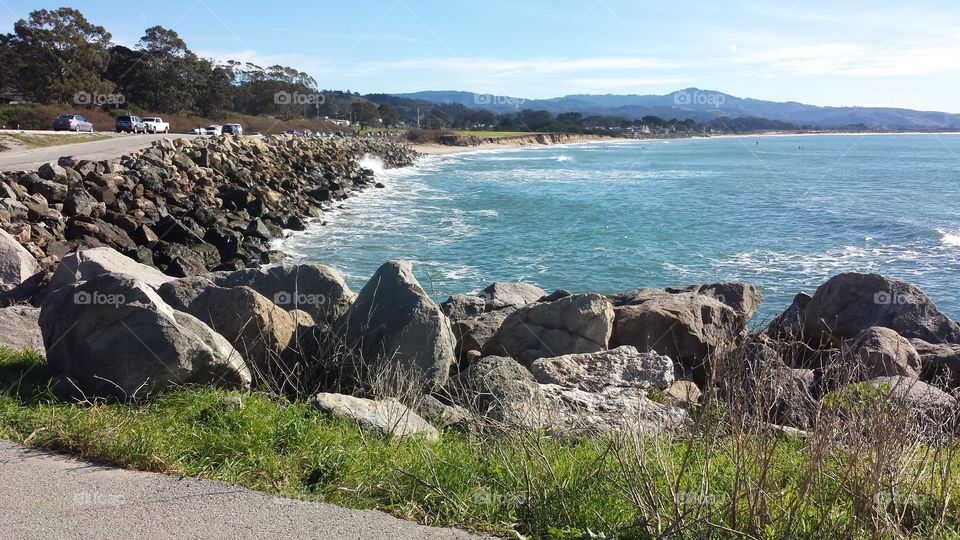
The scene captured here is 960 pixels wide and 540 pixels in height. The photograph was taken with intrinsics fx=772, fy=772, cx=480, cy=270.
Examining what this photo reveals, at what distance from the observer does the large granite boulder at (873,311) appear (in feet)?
38.1

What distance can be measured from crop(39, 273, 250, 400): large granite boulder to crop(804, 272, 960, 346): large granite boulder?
29.6ft

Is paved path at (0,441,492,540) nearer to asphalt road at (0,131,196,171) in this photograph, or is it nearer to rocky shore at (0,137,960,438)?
rocky shore at (0,137,960,438)

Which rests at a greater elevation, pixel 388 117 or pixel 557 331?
pixel 388 117

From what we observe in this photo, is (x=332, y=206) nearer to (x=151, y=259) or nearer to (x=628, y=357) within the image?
(x=151, y=259)

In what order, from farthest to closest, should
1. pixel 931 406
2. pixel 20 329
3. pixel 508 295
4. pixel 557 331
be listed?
pixel 508 295
pixel 557 331
pixel 20 329
pixel 931 406

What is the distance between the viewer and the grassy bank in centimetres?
376

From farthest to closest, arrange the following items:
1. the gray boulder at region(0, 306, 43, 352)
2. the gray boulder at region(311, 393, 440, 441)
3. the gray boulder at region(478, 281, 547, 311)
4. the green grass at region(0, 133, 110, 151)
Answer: the green grass at region(0, 133, 110, 151) < the gray boulder at region(478, 281, 547, 311) < the gray boulder at region(0, 306, 43, 352) < the gray boulder at region(311, 393, 440, 441)

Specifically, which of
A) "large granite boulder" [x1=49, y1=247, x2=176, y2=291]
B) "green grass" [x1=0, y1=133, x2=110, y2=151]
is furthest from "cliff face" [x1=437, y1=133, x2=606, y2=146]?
"large granite boulder" [x1=49, y1=247, x2=176, y2=291]

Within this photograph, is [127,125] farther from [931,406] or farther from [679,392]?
[931,406]

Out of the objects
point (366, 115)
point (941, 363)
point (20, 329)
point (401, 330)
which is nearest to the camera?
point (401, 330)

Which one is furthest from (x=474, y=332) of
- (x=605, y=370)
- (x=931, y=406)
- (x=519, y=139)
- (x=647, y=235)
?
(x=519, y=139)

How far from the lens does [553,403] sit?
6.38 m

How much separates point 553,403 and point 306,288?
11.6 ft

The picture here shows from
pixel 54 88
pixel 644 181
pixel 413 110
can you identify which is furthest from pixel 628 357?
pixel 413 110
